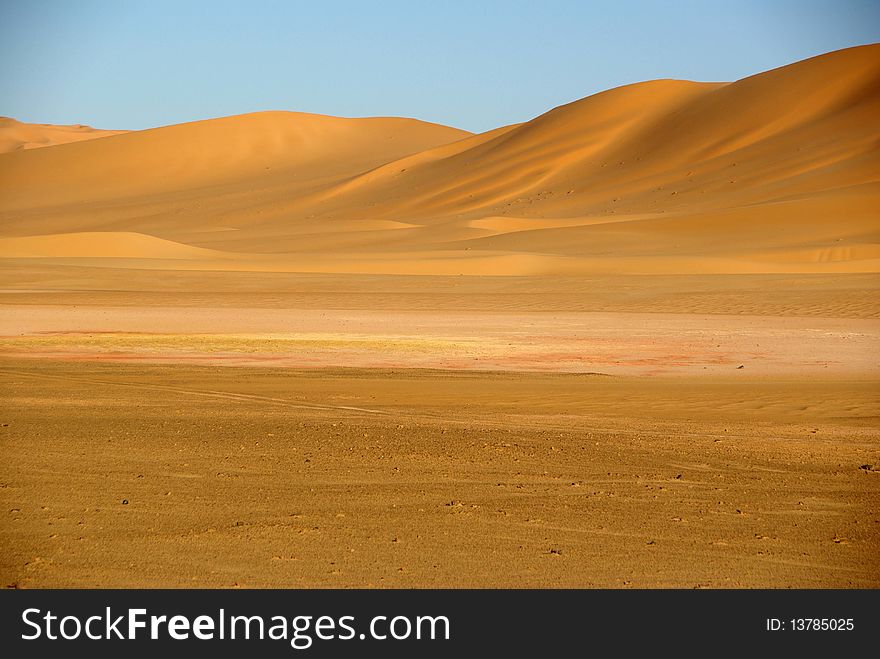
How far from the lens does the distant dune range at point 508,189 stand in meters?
46.1

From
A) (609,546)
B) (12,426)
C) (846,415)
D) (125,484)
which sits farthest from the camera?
(846,415)

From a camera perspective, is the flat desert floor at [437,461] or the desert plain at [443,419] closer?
the flat desert floor at [437,461]

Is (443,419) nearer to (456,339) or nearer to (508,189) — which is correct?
(456,339)

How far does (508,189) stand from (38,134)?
112717mm

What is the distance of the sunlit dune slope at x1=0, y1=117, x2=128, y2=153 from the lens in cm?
16132

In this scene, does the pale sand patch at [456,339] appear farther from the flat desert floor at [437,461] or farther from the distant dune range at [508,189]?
the distant dune range at [508,189]

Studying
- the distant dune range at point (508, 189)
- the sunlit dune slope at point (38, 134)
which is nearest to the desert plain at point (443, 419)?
the distant dune range at point (508, 189)

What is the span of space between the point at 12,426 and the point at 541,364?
7443 mm

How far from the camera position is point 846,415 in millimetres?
11375

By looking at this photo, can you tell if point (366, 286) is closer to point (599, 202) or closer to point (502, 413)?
point (502, 413)

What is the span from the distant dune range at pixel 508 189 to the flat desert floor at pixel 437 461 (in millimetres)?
22496

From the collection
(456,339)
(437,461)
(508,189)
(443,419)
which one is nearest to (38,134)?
(508,189)

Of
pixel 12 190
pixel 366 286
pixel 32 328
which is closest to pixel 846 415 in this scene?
pixel 32 328

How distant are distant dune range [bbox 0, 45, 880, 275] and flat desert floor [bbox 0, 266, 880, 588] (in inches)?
886
